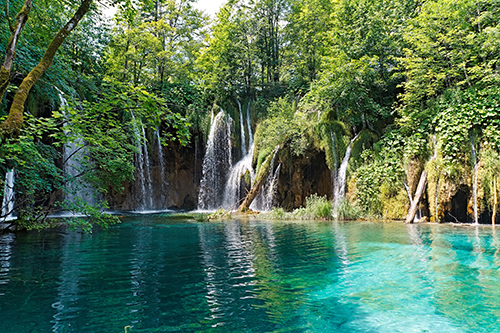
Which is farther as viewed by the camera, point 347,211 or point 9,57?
point 347,211

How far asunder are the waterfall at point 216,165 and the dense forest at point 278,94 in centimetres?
77

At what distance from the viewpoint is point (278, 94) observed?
24.4m

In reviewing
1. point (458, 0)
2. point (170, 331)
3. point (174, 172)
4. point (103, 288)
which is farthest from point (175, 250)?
point (174, 172)

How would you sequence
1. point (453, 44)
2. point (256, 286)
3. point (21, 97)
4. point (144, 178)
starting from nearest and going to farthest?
point (21, 97)
point (256, 286)
point (453, 44)
point (144, 178)

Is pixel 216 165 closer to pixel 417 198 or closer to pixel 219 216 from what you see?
Result: pixel 219 216

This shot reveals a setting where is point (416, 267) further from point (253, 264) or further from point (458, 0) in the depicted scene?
point (458, 0)

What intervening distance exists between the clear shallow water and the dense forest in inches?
43.8

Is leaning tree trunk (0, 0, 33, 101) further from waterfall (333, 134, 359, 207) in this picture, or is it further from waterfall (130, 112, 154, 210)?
waterfall (130, 112, 154, 210)

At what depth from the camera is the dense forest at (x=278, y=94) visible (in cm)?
471

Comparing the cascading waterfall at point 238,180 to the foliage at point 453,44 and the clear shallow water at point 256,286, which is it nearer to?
the foliage at point 453,44

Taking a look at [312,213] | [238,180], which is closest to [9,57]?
[312,213]

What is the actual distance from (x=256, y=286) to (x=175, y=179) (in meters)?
21.1

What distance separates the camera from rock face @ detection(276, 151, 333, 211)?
53.5 ft

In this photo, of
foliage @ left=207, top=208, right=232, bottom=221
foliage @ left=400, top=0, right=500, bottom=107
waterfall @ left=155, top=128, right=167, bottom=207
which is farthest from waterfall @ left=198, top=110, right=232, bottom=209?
foliage @ left=400, top=0, right=500, bottom=107
